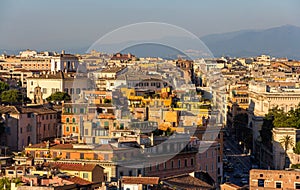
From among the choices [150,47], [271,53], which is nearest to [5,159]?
[150,47]

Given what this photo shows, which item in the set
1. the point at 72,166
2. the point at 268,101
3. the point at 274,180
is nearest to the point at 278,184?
the point at 274,180

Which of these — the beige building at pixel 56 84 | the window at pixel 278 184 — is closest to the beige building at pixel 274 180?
the window at pixel 278 184

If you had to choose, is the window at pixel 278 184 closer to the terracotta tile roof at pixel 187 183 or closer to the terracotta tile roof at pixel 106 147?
the terracotta tile roof at pixel 187 183

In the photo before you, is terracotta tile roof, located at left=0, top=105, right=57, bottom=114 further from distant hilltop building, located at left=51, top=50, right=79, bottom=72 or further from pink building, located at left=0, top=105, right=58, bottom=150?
distant hilltop building, located at left=51, top=50, right=79, bottom=72

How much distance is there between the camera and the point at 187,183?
1522 cm

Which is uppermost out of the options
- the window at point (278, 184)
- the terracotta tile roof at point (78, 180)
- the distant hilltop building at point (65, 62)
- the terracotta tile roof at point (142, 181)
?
the distant hilltop building at point (65, 62)

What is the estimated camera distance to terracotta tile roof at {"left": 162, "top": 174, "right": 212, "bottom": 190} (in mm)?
14914

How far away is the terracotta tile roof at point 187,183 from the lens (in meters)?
14.9

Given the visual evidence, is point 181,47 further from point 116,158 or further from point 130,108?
point 116,158

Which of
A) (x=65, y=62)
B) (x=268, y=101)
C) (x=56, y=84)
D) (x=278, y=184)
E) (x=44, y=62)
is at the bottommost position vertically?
(x=278, y=184)

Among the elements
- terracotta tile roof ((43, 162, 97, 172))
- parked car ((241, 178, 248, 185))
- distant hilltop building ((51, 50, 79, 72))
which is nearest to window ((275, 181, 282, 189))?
terracotta tile roof ((43, 162, 97, 172))

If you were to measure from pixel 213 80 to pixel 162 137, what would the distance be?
27.2 metres

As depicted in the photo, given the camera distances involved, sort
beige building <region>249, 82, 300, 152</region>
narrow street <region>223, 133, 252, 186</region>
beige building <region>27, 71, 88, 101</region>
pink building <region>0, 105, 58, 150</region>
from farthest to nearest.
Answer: beige building <region>27, 71, 88, 101</region> < beige building <region>249, 82, 300, 152</region> < pink building <region>0, 105, 58, 150</region> < narrow street <region>223, 133, 252, 186</region>

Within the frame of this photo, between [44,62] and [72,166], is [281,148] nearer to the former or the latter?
[72,166]
